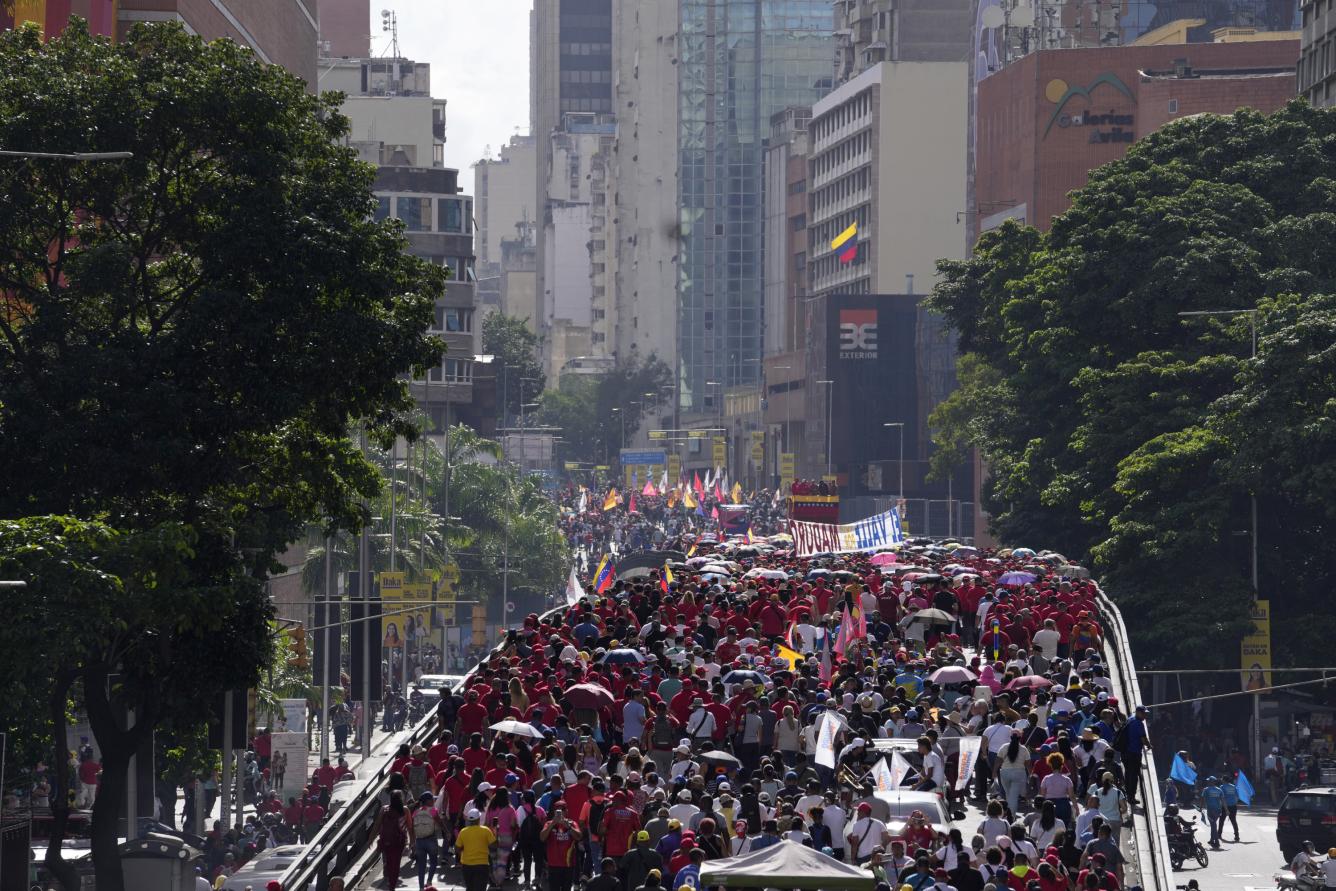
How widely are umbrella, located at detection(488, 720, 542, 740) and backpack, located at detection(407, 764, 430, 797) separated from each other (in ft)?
2.78

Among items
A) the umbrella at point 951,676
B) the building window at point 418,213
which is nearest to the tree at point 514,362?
the building window at point 418,213

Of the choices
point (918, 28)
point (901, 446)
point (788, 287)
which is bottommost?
point (901, 446)

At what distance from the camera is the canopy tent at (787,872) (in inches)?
691

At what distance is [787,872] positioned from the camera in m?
Result: 17.7

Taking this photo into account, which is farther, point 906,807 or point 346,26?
point 346,26

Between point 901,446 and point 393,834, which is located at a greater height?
point 901,446

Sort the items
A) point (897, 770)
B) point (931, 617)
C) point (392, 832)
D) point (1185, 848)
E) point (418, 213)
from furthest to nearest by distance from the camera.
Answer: point (418, 213), point (1185, 848), point (931, 617), point (897, 770), point (392, 832)

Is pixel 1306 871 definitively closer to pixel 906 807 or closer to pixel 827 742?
pixel 827 742

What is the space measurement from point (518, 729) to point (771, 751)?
10.8 feet

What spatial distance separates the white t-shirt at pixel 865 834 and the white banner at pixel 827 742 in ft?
8.41

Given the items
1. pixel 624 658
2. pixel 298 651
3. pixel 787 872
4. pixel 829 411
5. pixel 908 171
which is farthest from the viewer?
pixel 908 171

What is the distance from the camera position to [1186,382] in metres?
60.8

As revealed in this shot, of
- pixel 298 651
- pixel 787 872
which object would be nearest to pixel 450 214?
pixel 298 651

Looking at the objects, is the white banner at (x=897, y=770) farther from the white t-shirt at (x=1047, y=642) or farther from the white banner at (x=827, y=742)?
the white t-shirt at (x=1047, y=642)
